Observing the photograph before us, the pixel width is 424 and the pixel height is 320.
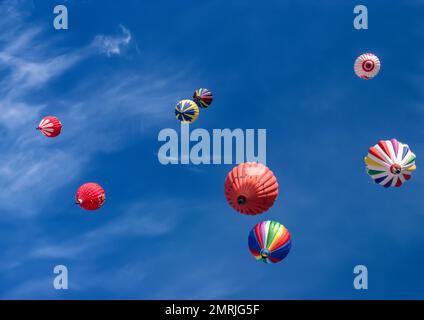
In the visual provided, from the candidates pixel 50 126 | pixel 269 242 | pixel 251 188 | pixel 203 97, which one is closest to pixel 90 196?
pixel 50 126

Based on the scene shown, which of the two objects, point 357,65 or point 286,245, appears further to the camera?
point 357,65

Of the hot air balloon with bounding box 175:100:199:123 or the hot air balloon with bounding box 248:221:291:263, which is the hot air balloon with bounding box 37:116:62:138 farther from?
the hot air balloon with bounding box 248:221:291:263

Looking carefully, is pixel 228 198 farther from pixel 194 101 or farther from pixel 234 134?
pixel 194 101

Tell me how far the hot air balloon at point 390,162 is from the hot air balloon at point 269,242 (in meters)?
5.73

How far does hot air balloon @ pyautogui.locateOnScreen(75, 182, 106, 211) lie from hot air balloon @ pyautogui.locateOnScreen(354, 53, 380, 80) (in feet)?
54.0

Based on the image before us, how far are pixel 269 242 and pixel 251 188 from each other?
12.7 ft

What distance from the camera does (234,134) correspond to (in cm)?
3167

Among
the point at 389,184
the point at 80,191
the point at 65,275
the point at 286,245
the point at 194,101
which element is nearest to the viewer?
the point at 286,245

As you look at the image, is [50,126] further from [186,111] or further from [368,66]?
[368,66]

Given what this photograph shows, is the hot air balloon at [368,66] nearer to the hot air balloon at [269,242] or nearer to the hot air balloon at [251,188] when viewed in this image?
the hot air balloon at [269,242]

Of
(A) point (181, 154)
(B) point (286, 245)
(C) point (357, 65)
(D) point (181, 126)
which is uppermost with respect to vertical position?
(C) point (357, 65)

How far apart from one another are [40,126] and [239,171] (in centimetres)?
1513

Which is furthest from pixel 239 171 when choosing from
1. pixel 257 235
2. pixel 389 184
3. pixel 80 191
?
pixel 80 191

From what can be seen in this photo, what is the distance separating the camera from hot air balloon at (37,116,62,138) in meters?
32.4
